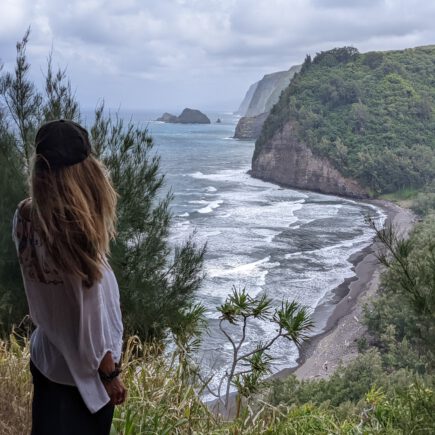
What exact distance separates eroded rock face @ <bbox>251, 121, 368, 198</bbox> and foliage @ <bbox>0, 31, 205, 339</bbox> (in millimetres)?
44301

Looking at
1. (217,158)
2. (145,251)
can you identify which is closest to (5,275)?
(145,251)

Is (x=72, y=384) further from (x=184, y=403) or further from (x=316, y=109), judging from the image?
(x=316, y=109)

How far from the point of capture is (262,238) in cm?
3419

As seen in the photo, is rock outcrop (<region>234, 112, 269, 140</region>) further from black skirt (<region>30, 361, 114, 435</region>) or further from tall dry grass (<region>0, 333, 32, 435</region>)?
black skirt (<region>30, 361, 114, 435</region>)

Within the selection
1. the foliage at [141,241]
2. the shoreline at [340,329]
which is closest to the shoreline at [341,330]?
the shoreline at [340,329]

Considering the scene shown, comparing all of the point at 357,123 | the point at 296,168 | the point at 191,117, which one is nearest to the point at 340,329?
the point at 296,168

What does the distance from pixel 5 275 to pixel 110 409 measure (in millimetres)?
4157

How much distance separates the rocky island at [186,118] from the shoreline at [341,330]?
113 meters

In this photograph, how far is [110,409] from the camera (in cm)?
171

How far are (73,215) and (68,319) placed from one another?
10.8 inches

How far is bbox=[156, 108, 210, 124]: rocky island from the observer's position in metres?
140

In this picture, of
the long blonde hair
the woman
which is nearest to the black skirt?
the woman

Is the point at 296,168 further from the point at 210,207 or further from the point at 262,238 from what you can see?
the point at 262,238

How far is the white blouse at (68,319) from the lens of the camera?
60.0 inches
